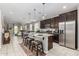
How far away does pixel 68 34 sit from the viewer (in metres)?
5.80

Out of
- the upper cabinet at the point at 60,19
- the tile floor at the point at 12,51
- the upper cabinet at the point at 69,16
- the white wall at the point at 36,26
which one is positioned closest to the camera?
the tile floor at the point at 12,51

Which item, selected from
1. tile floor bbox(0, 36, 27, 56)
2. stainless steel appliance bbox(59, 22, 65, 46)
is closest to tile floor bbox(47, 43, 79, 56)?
stainless steel appliance bbox(59, 22, 65, 46)

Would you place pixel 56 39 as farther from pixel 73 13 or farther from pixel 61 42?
pixel 73 13

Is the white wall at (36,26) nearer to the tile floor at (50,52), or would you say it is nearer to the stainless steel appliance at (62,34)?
the tile floor at (50,52)

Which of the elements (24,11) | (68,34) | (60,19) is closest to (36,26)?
(24,11)

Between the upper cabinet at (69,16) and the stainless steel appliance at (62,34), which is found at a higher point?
the upper cabinet at (69,16)

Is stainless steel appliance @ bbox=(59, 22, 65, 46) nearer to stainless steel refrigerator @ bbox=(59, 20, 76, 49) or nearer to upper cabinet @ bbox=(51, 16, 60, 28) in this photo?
stainless steel refrigerator @ bbox=(59, 20, 76, 49)

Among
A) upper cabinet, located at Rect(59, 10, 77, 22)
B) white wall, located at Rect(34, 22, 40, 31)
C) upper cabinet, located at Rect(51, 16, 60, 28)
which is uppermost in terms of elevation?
upper cabinet, located at Rect(59, 10, 77, 22)

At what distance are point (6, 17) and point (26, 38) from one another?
1.64m

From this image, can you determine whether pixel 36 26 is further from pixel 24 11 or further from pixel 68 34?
pixel 68 34

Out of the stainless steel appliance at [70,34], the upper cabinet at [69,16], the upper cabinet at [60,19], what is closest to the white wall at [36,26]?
the upper cabinet at [60,19]

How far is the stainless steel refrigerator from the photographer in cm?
546

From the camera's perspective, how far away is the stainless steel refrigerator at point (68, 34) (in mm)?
5465

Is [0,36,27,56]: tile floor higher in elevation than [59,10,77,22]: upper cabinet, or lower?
lower
